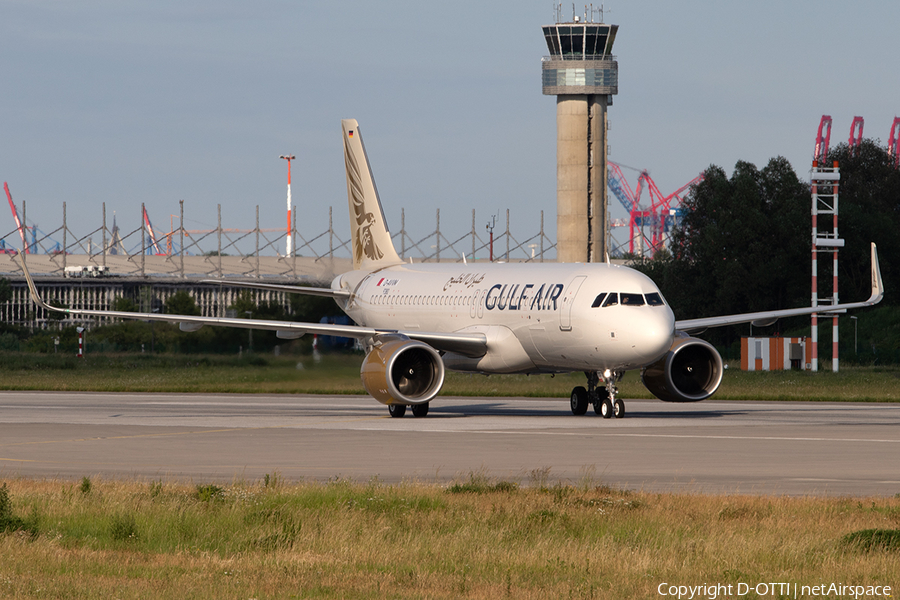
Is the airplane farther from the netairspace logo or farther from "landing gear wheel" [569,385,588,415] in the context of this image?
the netairspace logo

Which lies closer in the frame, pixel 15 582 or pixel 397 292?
pixel 15 582

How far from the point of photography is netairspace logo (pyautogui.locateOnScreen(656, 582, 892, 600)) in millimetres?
9664

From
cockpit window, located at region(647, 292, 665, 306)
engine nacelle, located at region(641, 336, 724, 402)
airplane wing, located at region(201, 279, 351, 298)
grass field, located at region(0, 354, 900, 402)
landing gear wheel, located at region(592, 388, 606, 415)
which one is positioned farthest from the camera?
grass field, located at region(0, 354, 900, 402)

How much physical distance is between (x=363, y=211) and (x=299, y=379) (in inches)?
254

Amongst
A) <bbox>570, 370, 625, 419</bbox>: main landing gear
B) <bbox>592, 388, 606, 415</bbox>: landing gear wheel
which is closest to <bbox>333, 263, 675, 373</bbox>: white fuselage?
<bbox>570, 370, 625, 419</bbox>: main landing gear

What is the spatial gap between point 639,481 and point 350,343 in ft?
91.9

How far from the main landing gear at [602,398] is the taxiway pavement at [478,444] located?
0.42 m

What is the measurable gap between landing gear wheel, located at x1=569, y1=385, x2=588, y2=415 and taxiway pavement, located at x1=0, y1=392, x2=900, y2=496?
87 cm

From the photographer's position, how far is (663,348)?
30625 millimetres

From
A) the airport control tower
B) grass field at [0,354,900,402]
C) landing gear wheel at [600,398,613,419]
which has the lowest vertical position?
grass field at [0,354,900,402]

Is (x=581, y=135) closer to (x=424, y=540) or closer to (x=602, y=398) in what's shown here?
(x=602, y=398)

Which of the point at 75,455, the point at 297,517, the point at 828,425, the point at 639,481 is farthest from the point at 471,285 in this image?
the point at 297,517

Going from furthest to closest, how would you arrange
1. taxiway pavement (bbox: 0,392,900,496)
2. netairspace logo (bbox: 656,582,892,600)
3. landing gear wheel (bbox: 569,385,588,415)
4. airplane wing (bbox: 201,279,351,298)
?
1. airplane wing (bbox: 201,279,351,298)
2. landing gear wheel (bbox: 569,385,588,415)
3. taxiway pavement (bbox: 0,392,900,496)
4. netairspace logo (bbox: 656,582,892,600)

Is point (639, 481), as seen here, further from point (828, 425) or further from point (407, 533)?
point (828, 425)
